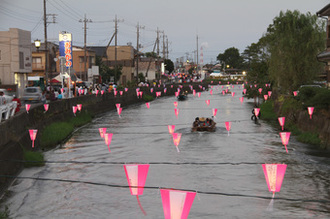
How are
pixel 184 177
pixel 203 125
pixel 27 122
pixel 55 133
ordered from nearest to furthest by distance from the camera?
pixel 184 177 → pixel 27 122 → pixel 55 133 → pixel 203 125

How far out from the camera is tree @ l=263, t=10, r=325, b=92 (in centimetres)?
4252

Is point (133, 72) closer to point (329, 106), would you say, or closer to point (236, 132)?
point (236, 132)

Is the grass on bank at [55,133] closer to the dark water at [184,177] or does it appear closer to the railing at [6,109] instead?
the dark water at [184,177]

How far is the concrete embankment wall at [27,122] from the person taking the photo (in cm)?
2035

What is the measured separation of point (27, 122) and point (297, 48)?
84.1 ft

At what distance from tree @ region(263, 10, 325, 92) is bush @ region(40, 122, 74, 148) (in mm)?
20125

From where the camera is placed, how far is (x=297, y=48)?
43250 mm

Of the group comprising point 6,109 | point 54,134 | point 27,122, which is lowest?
point 54,134

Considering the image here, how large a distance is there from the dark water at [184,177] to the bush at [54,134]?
869mm

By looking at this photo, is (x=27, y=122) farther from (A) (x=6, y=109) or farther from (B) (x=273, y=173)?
(B) (x=273, y=173)

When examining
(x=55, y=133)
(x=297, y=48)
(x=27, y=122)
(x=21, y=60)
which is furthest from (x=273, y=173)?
(x=21, y=60)

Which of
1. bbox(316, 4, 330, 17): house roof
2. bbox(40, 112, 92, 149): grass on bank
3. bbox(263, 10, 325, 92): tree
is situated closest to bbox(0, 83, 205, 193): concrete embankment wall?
bbox(40, 112, 92, 149): grass on bank

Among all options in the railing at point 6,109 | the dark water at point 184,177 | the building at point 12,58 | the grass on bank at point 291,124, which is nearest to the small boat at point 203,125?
the dark water at point 184,177

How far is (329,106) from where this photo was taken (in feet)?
94.1
